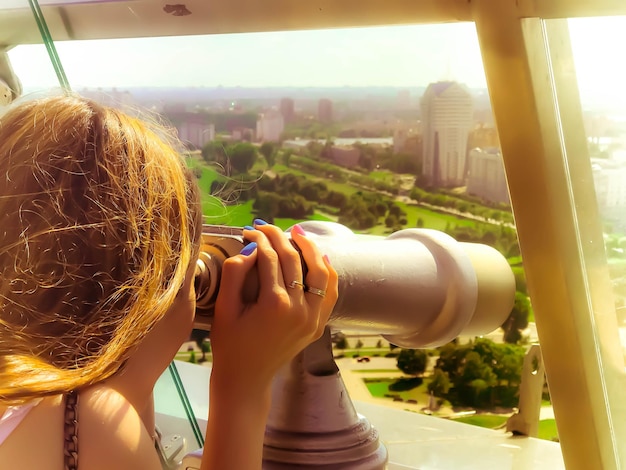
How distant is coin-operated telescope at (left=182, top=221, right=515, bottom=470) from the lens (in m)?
0.66

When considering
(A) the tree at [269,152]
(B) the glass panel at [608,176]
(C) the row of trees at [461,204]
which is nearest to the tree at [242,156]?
(A) the tree at [269,152]

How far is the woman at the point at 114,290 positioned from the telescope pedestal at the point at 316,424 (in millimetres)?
32

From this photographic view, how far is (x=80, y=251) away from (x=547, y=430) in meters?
0.82

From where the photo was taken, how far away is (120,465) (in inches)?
23.4

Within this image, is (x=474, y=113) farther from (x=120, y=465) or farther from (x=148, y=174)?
(x=120, y=465)

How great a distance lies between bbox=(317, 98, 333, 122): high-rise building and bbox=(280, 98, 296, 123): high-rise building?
5 cm

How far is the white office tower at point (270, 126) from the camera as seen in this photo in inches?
48.1

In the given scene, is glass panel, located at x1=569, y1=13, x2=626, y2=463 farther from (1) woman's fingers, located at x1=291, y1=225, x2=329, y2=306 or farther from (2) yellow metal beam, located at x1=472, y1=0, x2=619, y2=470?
(1) woman's fingers, located at x1=291, y1=225, x2=329, y2=306

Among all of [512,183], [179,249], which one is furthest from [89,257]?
[512,183]

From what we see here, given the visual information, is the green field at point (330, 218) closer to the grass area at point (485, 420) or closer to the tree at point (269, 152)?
the tree at point (269, 152)

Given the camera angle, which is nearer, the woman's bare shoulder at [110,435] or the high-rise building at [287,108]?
the woman's bare shoulder at [110,435]

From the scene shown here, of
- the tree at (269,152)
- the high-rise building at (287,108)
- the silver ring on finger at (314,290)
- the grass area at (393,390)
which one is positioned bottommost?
the grass area at (393,390)

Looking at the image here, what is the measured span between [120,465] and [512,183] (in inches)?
22.4

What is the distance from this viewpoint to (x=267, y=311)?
2.04 feet
